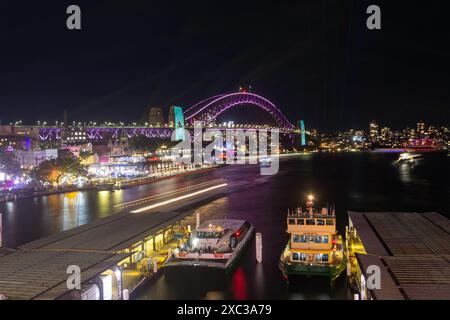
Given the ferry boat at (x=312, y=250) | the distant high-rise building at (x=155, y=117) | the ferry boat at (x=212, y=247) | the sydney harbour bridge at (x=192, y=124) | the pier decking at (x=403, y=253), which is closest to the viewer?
the pier decking at (x=403, y=253)

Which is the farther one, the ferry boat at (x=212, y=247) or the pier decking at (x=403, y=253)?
the ferry boat at (x=212, y=247)

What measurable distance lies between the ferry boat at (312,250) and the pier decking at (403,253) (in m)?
0.35

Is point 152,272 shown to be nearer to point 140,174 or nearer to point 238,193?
point 238,193

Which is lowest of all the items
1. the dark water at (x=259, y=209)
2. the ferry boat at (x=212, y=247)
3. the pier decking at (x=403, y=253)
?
the dark water at (x=259, y=209)

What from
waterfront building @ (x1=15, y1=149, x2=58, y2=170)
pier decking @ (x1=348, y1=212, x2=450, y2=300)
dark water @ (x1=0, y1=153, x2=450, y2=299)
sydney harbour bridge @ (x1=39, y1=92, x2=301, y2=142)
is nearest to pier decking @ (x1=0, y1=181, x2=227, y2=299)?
dark water @ (x1=0, y1=153, x2=450, y2=299)

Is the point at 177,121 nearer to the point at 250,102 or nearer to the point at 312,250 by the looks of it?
the point at 250,102

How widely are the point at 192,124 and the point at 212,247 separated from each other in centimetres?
4139

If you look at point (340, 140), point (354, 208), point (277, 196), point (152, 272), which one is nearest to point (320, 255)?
point (152, 272)

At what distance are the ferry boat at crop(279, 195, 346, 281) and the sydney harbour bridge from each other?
31687 mm

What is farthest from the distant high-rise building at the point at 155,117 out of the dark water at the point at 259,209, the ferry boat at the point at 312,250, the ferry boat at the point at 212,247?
the ferry boat at the point at 312,250

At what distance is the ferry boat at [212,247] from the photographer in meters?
7.34

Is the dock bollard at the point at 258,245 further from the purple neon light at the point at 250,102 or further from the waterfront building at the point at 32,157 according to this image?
the purple neon light at the point at 250,102

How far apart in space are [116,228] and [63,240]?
4.28 feet
